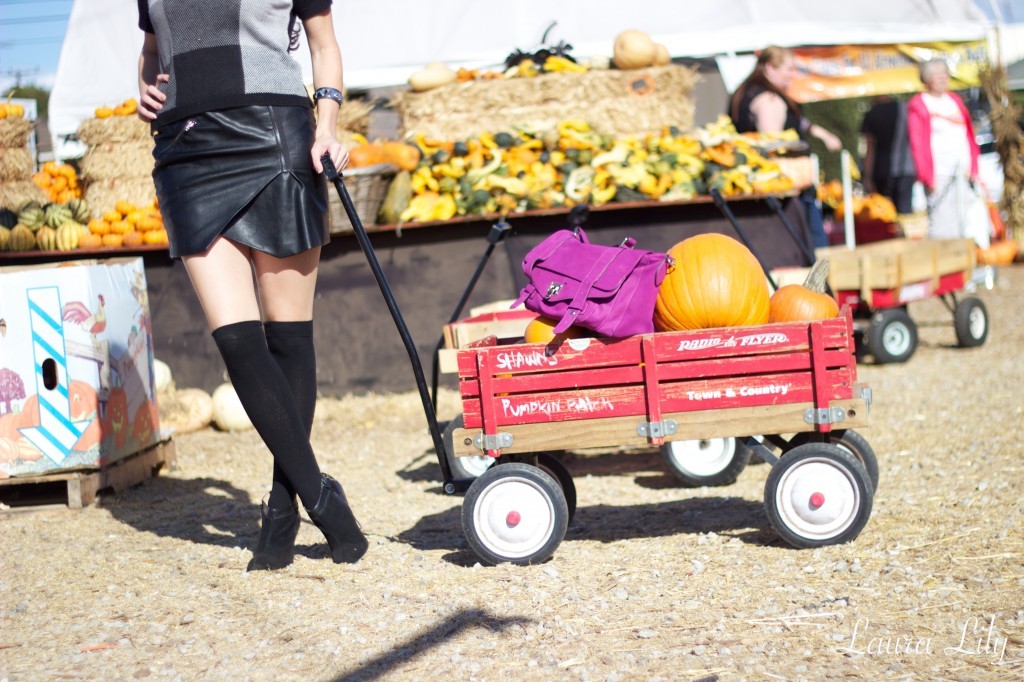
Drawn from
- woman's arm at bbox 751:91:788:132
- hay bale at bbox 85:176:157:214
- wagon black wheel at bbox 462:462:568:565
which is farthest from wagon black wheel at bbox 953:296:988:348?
hay bale at bbox 85:176:157:214

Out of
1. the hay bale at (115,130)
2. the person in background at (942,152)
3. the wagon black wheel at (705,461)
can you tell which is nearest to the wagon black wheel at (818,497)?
the wagon black wheel at (705,461)

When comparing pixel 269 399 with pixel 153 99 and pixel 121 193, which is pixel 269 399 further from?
pixel 121 193

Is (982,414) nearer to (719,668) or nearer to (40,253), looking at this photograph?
(719,668)

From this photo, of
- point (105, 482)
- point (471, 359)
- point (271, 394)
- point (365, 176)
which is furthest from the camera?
point (365, 176)

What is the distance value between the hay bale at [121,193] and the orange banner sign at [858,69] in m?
6.98

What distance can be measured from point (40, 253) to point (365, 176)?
219 cm

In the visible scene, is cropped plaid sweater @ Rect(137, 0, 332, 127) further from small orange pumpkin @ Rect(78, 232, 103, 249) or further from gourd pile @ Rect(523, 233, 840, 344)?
small orange pumpkin @ Rect(78, 232, 103, 249)

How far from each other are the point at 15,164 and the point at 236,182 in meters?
5.84

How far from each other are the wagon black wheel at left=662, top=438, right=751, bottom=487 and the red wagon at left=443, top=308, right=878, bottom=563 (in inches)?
44.7

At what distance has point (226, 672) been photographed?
2.73 metres

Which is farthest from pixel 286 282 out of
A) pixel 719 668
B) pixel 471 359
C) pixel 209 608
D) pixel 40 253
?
pixel 40 253

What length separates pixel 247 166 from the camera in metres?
3.34

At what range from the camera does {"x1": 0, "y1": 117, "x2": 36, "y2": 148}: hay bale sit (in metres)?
8.37

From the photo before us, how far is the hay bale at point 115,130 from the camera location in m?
8.21
